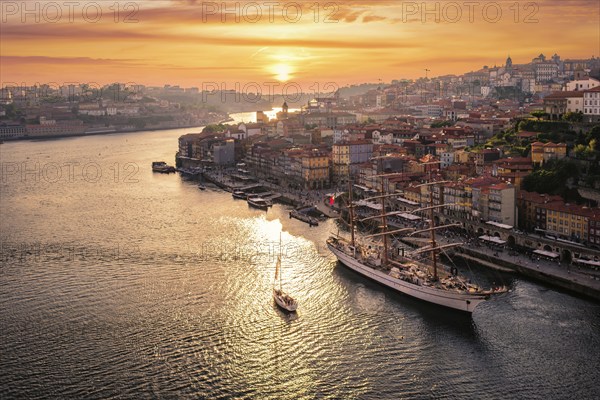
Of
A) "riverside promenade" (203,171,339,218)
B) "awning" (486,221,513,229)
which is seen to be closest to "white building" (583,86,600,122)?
"awning" (486,221,513,229)

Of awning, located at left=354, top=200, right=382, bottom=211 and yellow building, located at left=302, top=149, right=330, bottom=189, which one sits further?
yellow building, located at left=302, top=149, right=330, bottom=189

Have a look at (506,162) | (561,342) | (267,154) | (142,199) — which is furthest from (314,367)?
(267,154)

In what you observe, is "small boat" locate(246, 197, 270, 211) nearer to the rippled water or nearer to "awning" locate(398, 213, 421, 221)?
the rippled water

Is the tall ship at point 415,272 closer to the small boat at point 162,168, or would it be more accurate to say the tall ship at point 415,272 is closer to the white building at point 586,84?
the white building at point 586,84

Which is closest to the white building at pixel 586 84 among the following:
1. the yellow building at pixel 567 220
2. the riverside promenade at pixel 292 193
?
the riverside promenade at pixel 292 193

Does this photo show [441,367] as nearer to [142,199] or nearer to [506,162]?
[506,162]

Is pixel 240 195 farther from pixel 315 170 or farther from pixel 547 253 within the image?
pixel 547 253

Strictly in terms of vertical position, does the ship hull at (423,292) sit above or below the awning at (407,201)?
below
